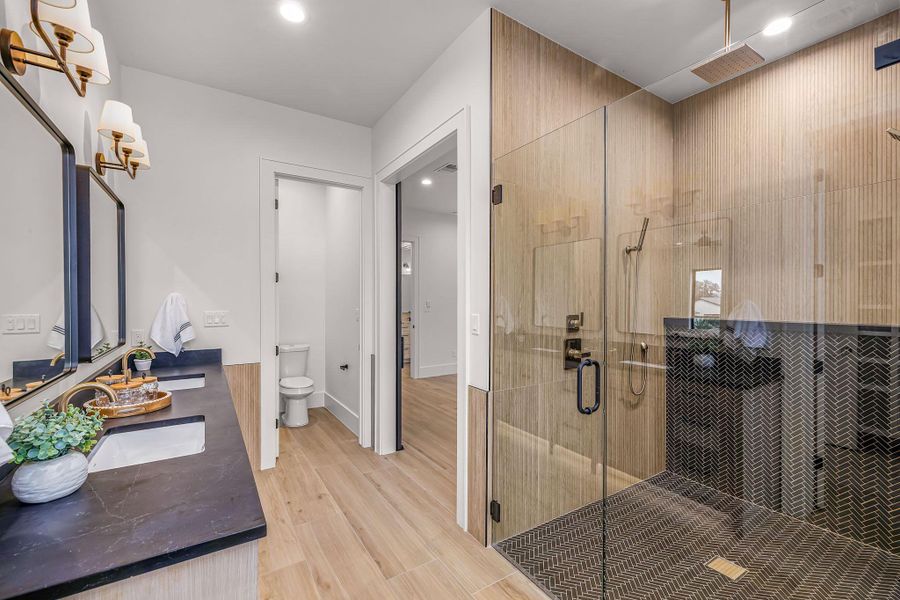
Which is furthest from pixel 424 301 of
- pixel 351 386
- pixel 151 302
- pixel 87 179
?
pixel 87 179

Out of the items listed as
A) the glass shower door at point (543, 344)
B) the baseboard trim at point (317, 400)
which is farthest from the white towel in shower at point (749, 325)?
the baseboard trim at point (317, 400)

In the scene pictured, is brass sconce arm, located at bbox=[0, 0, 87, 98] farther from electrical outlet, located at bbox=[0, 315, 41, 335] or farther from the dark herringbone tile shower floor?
the dark herringbone tile shower floor

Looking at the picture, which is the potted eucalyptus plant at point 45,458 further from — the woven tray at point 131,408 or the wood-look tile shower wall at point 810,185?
the wood-look tile shower wall at point 810,185

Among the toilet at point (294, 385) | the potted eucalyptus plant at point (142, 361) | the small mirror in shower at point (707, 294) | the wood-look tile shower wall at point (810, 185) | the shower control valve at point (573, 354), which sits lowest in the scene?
the toilet at point (294, 385)

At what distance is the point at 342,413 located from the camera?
4.07 meters

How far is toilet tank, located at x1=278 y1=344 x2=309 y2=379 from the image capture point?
4.25 meters

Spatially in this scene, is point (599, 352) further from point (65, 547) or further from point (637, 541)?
point (65, 547)

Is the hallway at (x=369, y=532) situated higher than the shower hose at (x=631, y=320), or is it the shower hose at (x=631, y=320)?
the shower hose at (x=631, y=320)

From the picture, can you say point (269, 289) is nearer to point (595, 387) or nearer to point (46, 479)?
point (46, 479)

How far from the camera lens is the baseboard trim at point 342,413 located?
12.3ft

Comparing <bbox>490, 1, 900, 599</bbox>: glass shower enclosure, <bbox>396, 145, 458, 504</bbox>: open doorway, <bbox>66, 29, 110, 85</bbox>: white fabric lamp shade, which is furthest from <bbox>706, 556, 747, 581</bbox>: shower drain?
<bbox>396, 145, 458, 504</bbox>: open doorway

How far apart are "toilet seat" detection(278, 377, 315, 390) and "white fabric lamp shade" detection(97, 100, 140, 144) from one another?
8.57 ft

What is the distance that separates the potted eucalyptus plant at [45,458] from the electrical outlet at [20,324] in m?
0.26

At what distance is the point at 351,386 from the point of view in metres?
3.84
